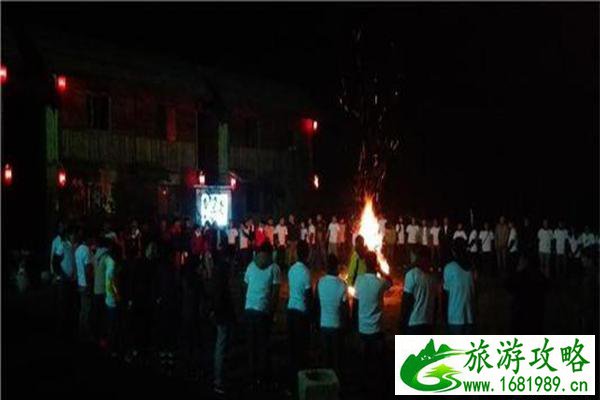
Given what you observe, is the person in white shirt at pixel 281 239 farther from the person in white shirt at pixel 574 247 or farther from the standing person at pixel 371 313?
the standing person at pixel 371 313

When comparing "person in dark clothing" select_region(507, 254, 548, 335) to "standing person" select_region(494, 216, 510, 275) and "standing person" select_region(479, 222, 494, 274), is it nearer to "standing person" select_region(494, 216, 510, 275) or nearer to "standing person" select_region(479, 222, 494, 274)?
"standing person" select_region(479, 222, 494, 274)

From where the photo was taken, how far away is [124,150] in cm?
2702

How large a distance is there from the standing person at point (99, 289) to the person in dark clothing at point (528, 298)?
6.02 metres

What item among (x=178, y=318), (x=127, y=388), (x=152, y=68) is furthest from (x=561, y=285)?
(x=152, y=68)

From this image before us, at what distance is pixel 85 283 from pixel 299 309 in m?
4.30

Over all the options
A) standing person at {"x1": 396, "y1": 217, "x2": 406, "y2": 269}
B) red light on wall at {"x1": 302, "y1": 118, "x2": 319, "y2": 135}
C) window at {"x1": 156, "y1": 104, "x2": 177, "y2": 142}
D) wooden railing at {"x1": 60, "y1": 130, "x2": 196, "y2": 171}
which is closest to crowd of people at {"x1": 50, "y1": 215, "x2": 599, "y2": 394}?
standing person at {"x1": 396, "y1": 217, "x2": 406, "y2": 269}

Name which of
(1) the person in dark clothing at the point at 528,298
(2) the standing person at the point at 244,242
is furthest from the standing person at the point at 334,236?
(1) the person in dark clothing at the point at 528,298

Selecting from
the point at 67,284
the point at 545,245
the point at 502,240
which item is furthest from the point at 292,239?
the point at 67,284

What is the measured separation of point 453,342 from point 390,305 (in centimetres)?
824

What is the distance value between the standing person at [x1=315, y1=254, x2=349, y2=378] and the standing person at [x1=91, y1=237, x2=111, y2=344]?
152 inches

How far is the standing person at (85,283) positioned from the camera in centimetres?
1245

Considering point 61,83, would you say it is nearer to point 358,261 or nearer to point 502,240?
point 502,240

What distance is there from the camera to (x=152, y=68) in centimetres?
2941

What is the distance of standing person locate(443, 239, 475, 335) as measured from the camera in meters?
9.11
